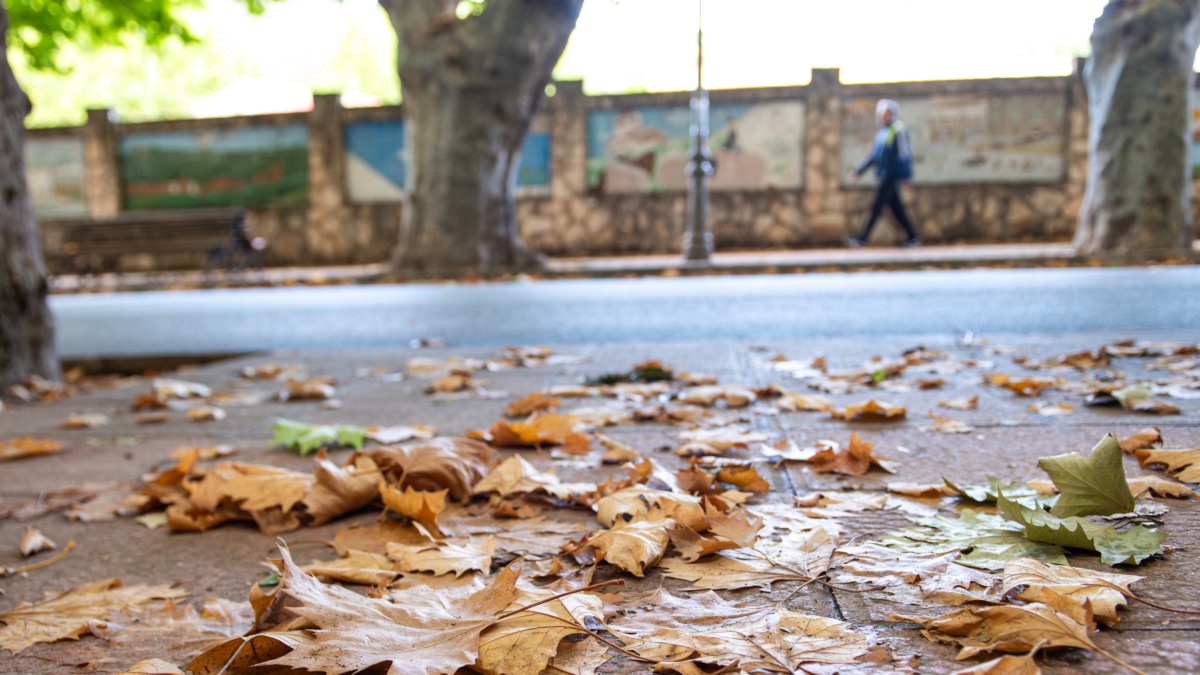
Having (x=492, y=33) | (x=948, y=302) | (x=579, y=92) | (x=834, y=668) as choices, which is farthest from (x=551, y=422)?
(x=579, y=92)

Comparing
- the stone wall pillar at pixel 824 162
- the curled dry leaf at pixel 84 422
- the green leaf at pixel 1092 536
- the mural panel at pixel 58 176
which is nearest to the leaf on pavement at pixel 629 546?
the green leaf at pixel 1092 536

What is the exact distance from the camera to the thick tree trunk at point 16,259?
4.11 m

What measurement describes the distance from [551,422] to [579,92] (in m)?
15.7

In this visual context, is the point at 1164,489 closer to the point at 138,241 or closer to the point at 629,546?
the point at 629,546

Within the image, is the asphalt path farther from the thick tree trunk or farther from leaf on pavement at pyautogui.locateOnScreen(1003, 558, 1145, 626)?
leaf on pavement at pyautogui.locateOnScreen(1003, 558, 1145, 626)

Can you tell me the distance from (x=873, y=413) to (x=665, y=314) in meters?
3.65

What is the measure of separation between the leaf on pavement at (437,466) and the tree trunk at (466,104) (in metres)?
8.96

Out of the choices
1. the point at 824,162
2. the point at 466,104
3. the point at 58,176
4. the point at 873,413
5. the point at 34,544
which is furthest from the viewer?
the point at 58,176

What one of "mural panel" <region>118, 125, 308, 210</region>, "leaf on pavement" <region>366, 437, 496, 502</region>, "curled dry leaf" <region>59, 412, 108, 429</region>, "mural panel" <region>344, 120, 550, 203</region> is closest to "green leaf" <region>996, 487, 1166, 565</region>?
"leaf on pavement" <region>366, 437, 496, 502</region>

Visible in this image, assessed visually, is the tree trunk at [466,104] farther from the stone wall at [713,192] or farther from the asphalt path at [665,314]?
the stone wall at [713,192]

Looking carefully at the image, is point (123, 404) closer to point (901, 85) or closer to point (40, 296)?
point (40, 296)

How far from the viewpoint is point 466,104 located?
11.2 metres

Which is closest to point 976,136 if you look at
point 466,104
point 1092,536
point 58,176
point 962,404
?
point 466,104

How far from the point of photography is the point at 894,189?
1423 centimetres
